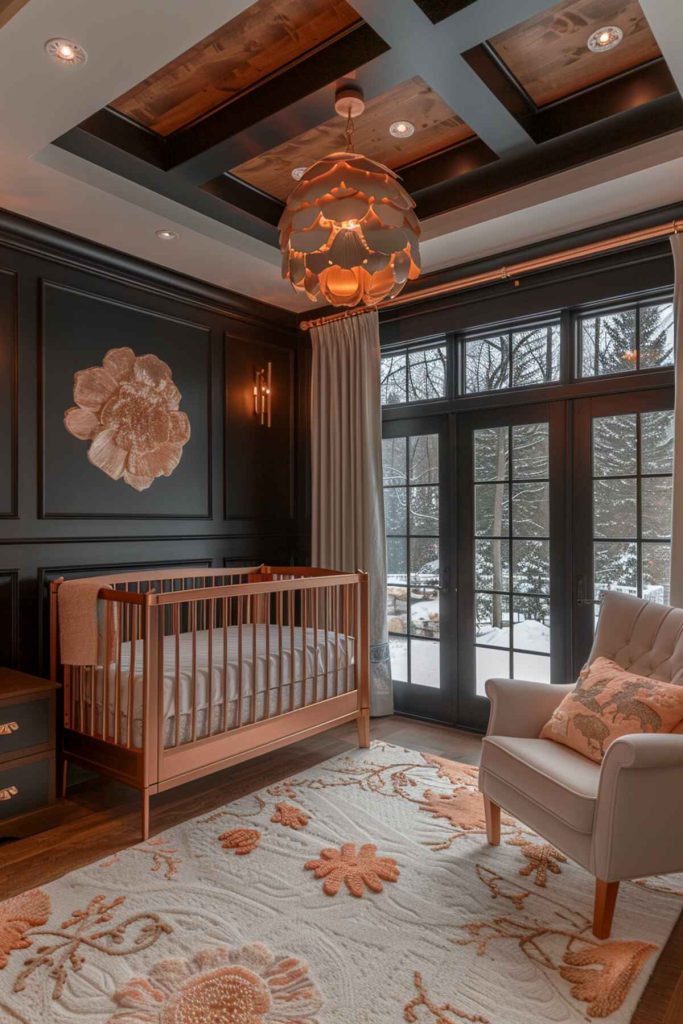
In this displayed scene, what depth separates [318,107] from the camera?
2506mm

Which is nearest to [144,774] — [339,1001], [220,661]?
[220,661]

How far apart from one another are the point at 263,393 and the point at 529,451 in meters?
1.79

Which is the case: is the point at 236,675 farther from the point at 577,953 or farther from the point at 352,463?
the point at 352,463

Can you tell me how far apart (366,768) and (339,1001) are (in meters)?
1.57

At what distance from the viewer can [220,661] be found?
287 cm

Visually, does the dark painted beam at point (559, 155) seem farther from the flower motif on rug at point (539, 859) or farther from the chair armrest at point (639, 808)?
the flower motif on rug at point (539, 859)

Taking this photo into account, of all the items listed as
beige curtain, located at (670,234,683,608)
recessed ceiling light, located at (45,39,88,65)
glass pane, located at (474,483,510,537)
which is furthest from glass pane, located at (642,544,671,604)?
recessed ceiling light, located at (45,39,88,65)

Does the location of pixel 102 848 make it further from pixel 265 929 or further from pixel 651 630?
pixel 651 630

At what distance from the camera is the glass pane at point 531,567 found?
3.58m

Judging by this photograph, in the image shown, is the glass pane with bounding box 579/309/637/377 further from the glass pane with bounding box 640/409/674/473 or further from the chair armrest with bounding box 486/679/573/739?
the chair armrest with bounding box 486/679/573/739

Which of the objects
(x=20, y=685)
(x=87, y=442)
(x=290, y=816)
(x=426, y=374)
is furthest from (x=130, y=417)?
(x=290, y=816)

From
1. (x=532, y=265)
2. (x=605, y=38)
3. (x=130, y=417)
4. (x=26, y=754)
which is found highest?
(x=605, y=38)

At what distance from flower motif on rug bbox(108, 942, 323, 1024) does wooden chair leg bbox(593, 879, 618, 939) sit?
0.86 m

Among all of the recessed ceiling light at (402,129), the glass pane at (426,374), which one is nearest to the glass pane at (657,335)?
the glass pane at (426,374)
